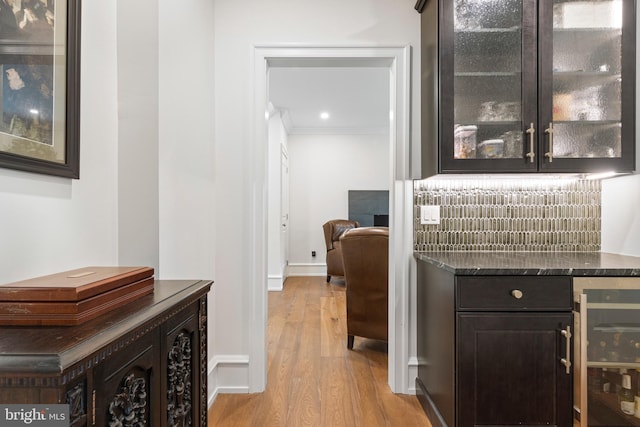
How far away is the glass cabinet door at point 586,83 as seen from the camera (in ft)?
5.79

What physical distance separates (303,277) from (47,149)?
505 centimetres

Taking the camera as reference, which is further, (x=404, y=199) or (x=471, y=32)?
(x=404, y=199)

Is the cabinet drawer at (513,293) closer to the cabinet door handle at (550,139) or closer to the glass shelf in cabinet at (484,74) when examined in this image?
the cabinet door handle at (550,139)

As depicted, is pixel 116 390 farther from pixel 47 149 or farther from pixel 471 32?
pixel 471 32

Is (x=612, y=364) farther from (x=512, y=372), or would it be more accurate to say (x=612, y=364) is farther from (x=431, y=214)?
(x=431, y=214)

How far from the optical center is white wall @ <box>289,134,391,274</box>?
609 centimetres

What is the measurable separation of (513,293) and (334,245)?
3904 mm

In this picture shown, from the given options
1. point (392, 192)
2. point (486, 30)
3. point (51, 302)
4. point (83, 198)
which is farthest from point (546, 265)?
point (83, 198)

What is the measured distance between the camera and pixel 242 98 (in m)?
2.14

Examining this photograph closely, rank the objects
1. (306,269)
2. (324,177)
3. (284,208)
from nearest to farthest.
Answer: (284,208) < (306,269) < (324,177)

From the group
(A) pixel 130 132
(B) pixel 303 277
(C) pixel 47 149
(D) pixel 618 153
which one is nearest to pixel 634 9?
(D) pixel 618 153

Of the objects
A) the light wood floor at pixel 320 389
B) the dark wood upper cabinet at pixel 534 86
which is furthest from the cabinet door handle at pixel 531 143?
the light wood floor at pixel 320 389

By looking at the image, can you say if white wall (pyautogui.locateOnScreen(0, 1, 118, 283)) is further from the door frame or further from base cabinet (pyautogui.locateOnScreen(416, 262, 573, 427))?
base cabinet (pyautogui.locateOnScreen(416, 262, 573, 427))

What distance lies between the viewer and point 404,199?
214 cm
